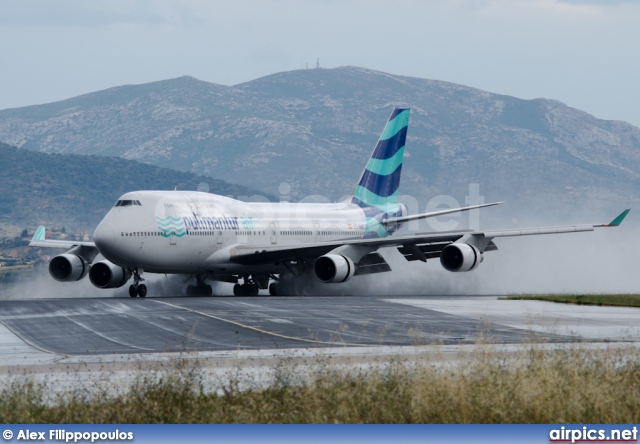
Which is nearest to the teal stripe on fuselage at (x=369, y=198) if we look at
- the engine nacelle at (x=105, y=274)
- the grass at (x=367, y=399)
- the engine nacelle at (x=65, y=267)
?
the engine nacelle at (x=105, y=274)

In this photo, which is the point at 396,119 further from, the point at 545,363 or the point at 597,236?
the point at 545,363

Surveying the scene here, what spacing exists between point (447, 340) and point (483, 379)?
30.4ft

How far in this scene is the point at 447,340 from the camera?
2678 cm

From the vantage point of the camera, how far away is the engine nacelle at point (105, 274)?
5053cm

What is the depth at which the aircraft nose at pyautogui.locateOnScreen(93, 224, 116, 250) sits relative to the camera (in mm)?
45031

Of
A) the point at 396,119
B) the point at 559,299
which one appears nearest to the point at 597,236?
the point at 396,119

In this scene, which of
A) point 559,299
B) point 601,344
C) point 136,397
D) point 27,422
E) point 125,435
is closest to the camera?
point 125,435

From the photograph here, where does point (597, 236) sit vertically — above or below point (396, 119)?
below

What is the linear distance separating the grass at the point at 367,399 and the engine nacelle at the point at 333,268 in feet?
96.9

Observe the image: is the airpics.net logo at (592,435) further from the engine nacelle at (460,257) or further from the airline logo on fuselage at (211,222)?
the engine nacelle at (460,257)

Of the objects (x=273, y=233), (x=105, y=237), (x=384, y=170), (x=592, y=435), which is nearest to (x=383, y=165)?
(x=384, y=170)

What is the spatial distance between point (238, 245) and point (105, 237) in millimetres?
7365

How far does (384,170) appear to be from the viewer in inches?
2445

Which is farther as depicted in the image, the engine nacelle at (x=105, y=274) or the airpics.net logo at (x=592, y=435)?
the engine nacelle at (x=105, y=274)
